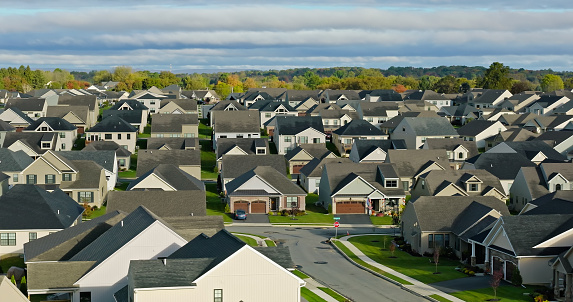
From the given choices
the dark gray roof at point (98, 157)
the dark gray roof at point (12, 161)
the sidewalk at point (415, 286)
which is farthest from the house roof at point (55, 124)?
the sidewalk at point (415, 286)

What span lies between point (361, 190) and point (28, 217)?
34.4 meters

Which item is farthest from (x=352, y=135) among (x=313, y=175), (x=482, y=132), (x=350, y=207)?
(x=350, y=207)

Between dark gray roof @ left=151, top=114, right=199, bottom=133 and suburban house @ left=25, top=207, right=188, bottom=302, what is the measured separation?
73.2 meters

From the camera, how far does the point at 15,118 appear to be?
122 metres

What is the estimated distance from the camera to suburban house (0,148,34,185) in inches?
3219

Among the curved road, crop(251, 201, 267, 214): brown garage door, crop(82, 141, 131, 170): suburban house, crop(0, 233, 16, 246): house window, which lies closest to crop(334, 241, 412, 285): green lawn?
the curved road

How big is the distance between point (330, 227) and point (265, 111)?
66.7 m

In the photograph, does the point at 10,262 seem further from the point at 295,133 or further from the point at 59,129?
the point at 295,133

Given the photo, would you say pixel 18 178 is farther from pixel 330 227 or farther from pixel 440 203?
pixel 440 203

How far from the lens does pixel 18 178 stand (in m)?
81.8

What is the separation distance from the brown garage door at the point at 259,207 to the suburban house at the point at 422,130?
43912 millimetres

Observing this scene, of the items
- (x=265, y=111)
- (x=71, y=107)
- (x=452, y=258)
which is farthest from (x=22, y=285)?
(x=265, y=111)

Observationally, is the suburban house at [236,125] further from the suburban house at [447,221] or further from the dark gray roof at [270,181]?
the suburban house at [447,221]

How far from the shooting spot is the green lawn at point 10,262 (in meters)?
54.6
